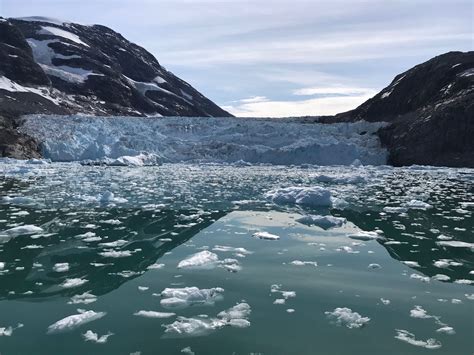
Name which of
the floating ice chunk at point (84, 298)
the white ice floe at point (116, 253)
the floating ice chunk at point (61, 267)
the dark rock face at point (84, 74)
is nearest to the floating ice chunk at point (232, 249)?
the white ice floe at point (116, 253)

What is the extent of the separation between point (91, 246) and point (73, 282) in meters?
2.16

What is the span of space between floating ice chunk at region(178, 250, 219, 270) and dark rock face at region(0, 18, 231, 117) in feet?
177

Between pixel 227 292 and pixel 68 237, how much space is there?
14.8 ft

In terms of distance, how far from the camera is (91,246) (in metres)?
8.41

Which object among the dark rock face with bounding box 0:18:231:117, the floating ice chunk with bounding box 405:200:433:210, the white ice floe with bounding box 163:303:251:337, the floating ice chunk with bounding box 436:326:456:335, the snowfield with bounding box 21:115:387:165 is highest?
the dark rock face with bounding box 0:18:231:117

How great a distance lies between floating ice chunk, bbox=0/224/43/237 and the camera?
9.23 m

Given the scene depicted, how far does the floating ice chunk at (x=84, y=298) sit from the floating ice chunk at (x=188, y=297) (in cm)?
86

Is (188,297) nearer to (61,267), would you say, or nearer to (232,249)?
(61,267)

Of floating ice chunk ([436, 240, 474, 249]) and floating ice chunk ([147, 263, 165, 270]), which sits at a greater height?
floating ice chunk ([147, 263, 165, 270])

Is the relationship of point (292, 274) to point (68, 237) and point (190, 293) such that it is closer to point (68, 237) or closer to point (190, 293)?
point (190, 293)

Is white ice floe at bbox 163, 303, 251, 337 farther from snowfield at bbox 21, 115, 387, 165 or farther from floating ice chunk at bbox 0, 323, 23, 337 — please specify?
snowfield at bbox 21, 115, 387, 165

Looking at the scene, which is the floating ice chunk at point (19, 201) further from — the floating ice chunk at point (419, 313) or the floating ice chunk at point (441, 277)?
the floating ice chunk at point (419, 313)

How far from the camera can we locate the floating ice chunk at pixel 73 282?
620cm

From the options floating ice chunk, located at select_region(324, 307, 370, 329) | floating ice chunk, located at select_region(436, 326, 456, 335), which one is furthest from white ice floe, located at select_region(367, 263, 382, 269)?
floating ice chunk, located at select_region(436, 326, 456, 335)
